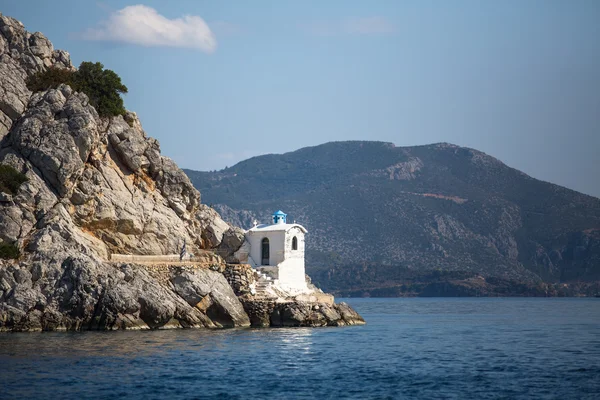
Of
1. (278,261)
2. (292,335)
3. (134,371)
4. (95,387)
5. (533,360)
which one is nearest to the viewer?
(95,387)

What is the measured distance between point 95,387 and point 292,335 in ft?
70.1

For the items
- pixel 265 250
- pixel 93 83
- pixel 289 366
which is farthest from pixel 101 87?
pixel 289 366

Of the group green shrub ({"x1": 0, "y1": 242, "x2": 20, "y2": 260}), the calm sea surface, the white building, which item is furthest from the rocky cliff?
the calm sea surface

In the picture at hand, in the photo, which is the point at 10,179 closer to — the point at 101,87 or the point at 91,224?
the point at 91,224

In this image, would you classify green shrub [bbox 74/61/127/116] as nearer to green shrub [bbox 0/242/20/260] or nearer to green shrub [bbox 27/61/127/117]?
green shrub [bbox 27/61/127/117]

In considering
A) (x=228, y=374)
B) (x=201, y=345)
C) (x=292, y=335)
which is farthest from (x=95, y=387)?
(x=292, y=335)

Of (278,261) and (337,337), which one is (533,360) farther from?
(278,261)

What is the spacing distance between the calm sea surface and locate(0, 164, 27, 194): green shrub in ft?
31.1

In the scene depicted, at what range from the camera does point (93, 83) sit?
64.3 metres

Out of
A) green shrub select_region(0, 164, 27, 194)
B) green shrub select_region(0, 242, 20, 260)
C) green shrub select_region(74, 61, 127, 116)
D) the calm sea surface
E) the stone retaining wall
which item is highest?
green shrub select_region(74, 61, 127, 116)

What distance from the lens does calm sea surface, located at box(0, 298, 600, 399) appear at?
35375 mm

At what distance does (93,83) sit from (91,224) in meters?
11.2

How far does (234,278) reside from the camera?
60750mm

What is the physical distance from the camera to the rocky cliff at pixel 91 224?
52594 millimetres
